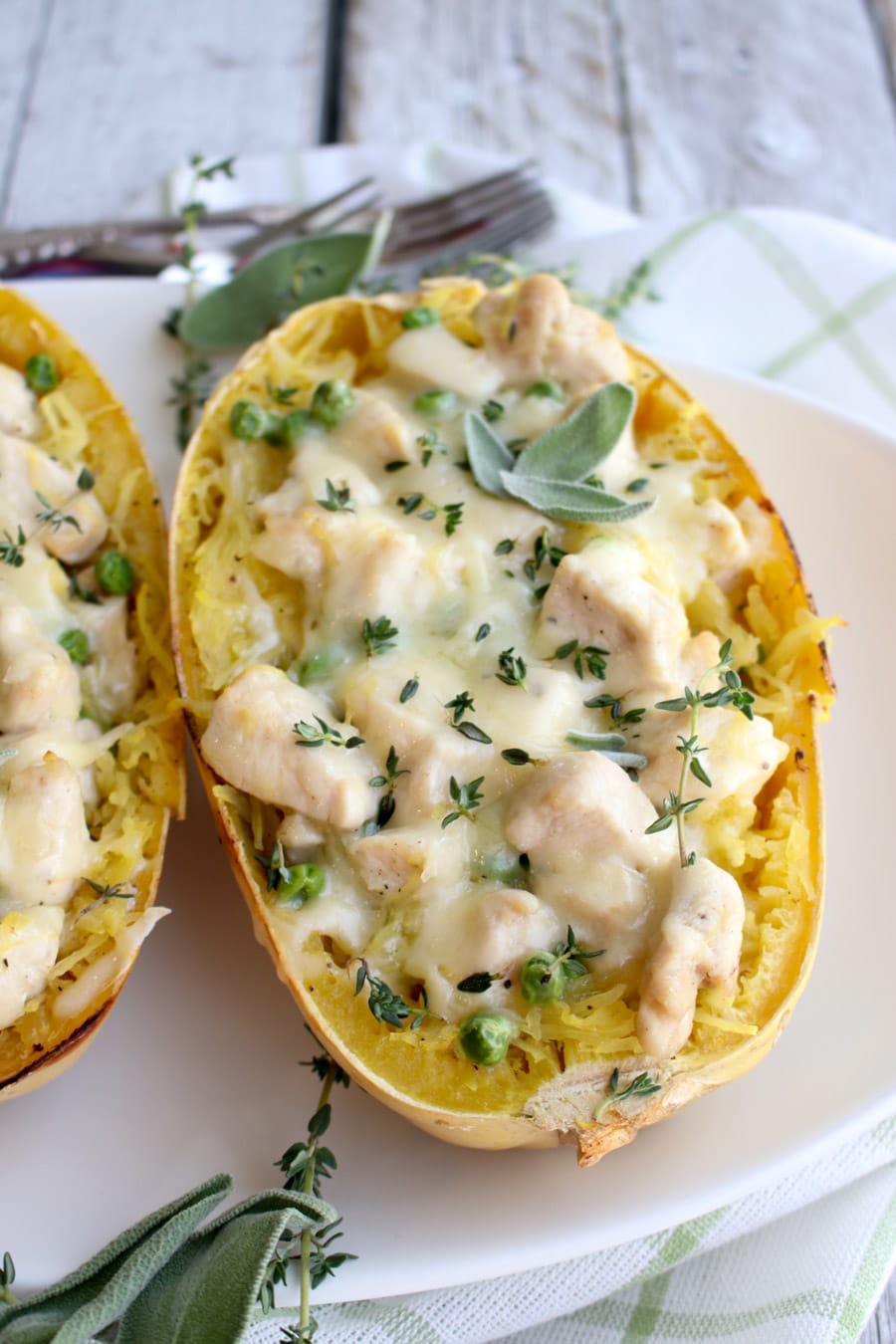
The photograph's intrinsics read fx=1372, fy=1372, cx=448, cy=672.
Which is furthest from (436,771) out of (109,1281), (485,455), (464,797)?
(109,1281)

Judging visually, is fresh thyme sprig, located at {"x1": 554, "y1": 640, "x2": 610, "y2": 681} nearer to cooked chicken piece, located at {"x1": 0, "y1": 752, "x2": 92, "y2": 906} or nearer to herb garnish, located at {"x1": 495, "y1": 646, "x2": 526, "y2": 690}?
herb garnish, located at {"x1": 495, "y1": 646, "x2": 526, "y2": 690}

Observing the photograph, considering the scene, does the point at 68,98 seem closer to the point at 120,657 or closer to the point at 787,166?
the point at 787,166

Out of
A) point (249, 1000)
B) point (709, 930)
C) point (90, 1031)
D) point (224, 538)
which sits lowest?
point (249, 1000)

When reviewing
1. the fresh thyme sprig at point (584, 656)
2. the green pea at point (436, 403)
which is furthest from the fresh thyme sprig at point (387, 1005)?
the green pea at point (436, 403)

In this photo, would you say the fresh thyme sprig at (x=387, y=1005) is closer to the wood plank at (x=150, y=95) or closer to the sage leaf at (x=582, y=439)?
the sage leaf at (x=582, y=439)

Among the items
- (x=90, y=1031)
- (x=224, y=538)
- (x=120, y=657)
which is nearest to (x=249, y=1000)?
(x=90, y=1031)

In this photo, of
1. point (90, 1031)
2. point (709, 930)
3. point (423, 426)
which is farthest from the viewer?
point (423, 426)

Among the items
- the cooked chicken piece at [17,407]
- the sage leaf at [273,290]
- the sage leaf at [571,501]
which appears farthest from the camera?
the sage leaf at [273,290]
